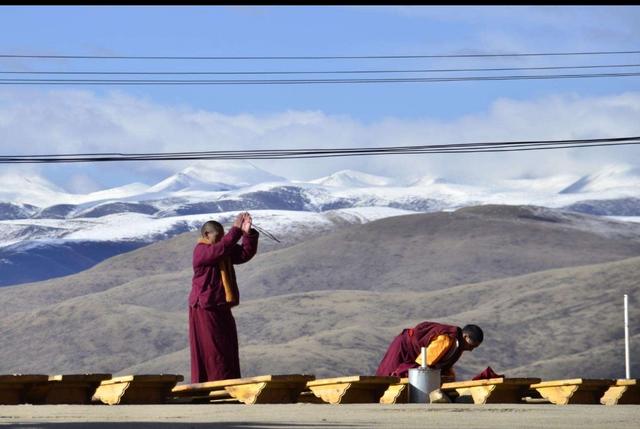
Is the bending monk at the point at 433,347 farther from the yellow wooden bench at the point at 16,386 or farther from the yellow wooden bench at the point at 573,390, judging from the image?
the yellow wooden bench at the point at 16,386

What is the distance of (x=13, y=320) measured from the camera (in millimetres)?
70750

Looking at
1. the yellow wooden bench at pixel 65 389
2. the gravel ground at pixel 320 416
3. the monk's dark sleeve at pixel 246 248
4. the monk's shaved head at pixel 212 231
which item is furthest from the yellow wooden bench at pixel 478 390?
the monk's shaved head at pixel 212 231

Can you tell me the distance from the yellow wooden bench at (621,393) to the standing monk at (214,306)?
174 inches

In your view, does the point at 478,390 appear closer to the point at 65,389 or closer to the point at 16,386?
the point at 65,389

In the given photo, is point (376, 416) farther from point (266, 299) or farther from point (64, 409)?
point (266, 299)

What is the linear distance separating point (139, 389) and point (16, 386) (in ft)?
4.20

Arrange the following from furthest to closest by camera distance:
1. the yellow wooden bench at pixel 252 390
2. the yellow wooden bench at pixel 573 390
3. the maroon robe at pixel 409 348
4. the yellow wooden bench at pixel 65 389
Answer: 1. the maroon robe at pixel 409 348
2. the yellow wooden bench at pixel 573 390
3. the yellow wooden bench at pixel 65 389
4. the yellow wooden bench at pixel 252 390

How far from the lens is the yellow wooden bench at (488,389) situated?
1750 cm

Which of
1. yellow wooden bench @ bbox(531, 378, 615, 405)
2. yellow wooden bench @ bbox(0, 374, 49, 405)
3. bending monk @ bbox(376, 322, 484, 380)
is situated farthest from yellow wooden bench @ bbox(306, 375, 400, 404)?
yellow wooden bench @ bbox(0, 374, 49, 405)

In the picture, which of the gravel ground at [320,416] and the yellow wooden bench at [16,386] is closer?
the gravel ground at [320,416]

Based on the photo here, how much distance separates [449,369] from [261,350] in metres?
39.0

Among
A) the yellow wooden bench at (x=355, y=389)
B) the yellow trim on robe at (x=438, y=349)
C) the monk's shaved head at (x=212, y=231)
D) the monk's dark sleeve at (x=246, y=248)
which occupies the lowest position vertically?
the yellow wooden bench at (x=355, y=389)

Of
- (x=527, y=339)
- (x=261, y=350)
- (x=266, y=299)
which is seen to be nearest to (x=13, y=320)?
(x=266, y=299)

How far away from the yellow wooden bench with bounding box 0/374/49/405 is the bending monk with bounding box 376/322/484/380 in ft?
13.1
